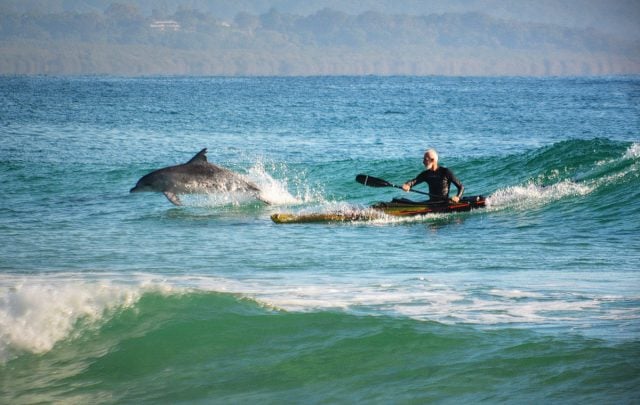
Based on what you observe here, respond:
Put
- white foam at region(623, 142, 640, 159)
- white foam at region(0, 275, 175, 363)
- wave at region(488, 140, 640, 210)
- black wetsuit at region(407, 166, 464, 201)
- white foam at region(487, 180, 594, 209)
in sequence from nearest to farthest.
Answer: white foam at region(0, 275, 175, 363)
black wetsuit at region(407, 166, 464, 201)
white foam at region(487, 180, 594, 209)
wave at region(488, 140, 640, 210)
white foam at region(623, 142, 640, 159)

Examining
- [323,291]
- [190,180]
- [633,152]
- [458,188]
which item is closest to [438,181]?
[458,188]

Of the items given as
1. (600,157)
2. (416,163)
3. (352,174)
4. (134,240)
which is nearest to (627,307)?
(134,240)

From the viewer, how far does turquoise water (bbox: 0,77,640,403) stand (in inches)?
306

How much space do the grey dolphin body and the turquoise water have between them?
541mm

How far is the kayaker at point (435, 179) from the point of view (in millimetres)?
16031

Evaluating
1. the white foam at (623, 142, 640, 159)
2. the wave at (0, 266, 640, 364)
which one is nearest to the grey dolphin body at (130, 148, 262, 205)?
the wave at (0, 266, 640, 364)

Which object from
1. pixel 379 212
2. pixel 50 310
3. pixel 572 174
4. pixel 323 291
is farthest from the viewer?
pixel 572 174

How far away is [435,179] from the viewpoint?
53.7 ft

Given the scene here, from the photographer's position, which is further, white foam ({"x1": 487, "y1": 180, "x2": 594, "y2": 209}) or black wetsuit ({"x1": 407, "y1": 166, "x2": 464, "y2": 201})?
white foam ({"x1": 487, "y1": 180, "x2": 594, "y2": 209})

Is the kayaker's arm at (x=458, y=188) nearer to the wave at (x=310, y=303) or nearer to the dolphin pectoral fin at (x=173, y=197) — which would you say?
the wave at (x=310, y=303)

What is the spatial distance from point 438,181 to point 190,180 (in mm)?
4973

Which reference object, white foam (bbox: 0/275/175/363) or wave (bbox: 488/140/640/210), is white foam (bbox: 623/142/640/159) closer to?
wave (bbox: 488/140/640/210)

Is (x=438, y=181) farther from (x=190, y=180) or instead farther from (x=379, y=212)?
(x=190, y=180)

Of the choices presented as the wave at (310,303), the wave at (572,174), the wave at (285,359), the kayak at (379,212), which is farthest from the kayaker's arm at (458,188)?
the wave at (285,359)
